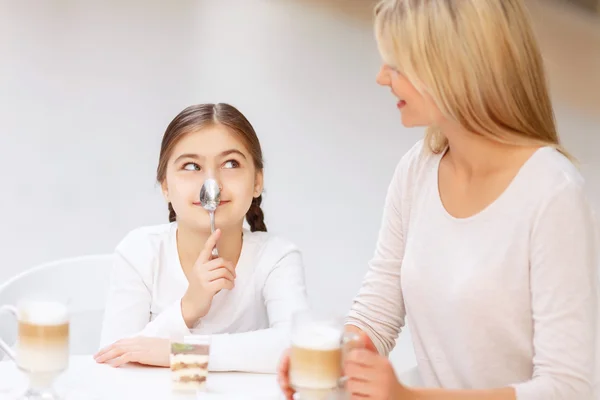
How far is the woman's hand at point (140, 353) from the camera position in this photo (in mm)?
1598

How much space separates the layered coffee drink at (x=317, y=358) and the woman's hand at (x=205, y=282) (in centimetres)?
48

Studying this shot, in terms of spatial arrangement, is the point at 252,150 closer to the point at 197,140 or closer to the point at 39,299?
the point at 197,140

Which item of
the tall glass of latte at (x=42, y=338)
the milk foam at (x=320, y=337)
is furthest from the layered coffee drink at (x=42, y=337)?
the milk foam at (x=320, y=337)

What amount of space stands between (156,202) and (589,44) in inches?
147

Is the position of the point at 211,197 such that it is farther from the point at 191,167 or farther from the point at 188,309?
the point at 188,309

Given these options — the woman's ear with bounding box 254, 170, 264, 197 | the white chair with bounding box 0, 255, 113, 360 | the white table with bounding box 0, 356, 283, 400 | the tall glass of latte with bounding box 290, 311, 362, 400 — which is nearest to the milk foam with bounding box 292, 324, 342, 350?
the tall glass of latte with bounding box 290, 311, 362, 400

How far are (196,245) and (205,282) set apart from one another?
21 centimetres

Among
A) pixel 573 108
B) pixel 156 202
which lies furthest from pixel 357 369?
pixel 573 108

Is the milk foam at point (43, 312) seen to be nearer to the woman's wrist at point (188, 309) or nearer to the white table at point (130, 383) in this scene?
the white table at point (130, 383)

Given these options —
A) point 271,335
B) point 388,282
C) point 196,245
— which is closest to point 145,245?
point 196,245

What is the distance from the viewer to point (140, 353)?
5.24ft

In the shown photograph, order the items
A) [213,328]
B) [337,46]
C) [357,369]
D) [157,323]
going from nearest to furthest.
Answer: [357,369] < [157,323] < [213,328] < [337,46]

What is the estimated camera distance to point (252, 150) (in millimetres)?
1971

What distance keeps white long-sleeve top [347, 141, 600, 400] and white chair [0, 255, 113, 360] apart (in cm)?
73
